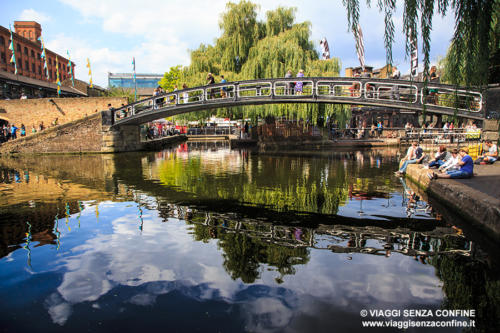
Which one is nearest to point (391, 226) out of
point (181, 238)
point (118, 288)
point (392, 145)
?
point (181, 238)

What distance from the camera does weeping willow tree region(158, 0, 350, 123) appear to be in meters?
20.0

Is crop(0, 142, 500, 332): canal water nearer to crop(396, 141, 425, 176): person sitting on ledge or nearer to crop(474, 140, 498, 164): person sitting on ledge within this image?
crop(396, 141, 425, 176): person sitting on ledge

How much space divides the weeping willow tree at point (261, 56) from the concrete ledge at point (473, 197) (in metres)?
12.7

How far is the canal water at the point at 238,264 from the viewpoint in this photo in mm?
2797

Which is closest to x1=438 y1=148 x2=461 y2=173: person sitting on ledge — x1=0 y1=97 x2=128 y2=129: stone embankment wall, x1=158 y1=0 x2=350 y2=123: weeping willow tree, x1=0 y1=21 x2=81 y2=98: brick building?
x1=158 y1=0 x2=350 y2=123: weeping willow tree

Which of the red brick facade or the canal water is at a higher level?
the red brick facade

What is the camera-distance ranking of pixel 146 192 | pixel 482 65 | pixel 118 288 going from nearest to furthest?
pixel 118 288 → pixel 482 65 → pixel 146 192

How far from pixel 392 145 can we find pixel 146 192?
2175 centimetres

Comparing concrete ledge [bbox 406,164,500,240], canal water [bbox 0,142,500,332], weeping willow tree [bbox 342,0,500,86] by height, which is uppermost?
weeping willow tree [bbox 342,0,500,86]

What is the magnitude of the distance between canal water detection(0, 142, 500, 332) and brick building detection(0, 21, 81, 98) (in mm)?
27138

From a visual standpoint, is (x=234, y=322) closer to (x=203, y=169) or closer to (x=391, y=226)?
(x=391, y=226)

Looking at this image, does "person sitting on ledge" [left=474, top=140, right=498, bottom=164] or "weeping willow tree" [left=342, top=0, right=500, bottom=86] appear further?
"person sitting on ledge" [left=474, top=140, right=498, bottom=164]

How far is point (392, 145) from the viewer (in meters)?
25.2

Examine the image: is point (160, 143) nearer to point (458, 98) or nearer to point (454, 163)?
point (454, 163)
